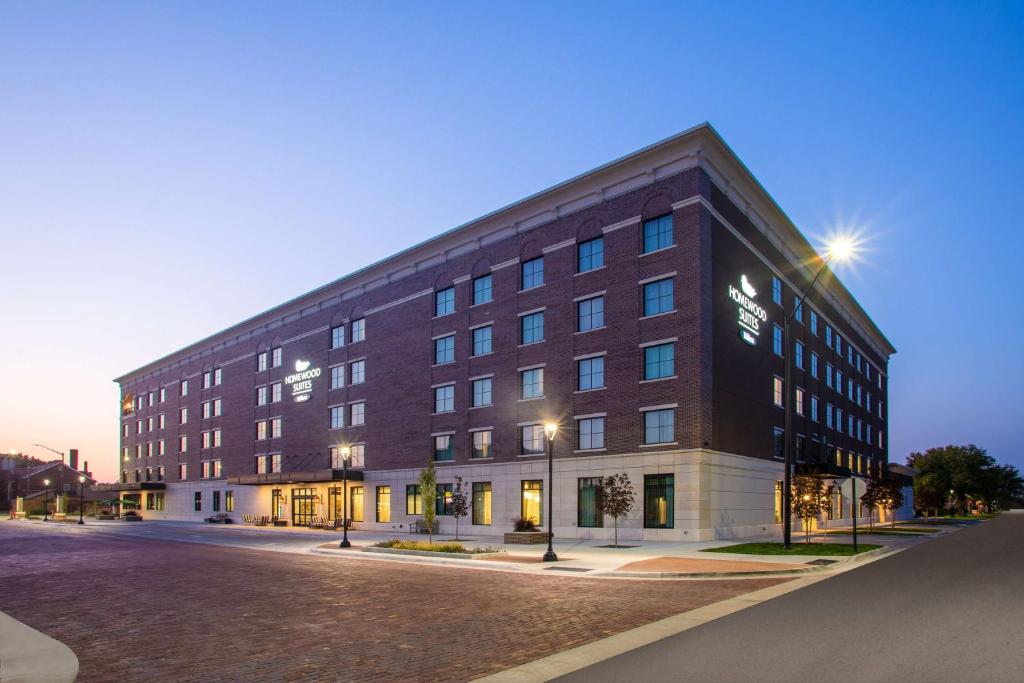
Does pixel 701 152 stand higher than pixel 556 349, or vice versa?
pixel 701 152

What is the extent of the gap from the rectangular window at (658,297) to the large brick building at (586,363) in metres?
0.11

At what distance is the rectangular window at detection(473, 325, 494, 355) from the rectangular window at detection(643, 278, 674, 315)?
→ 1138cm

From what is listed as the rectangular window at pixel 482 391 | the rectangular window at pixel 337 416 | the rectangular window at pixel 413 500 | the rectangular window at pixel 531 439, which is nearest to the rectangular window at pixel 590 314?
the rectangular window at pixel 531 439

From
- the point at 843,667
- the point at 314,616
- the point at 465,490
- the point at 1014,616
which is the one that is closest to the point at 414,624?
the point at 314,616

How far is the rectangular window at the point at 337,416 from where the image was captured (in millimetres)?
58325

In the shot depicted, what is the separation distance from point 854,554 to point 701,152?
2015 cm

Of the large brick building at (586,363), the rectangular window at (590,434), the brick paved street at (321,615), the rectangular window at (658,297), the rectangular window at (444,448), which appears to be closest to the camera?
the brick paved street at (321,615)

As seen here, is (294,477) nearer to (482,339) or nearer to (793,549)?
(482,339)

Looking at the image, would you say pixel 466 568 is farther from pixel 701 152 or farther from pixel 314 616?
pixel 701 152

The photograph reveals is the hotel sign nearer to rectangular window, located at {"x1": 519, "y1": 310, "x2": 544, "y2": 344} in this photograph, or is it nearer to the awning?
rectangular window, located at {"x1": 519, "y1": 310, "x2": 544, "y2": 344}

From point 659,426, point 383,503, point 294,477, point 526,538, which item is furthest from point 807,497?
point 294,477

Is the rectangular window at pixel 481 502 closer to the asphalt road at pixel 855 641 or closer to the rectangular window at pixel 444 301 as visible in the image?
the rectangular window at pixel 444 301

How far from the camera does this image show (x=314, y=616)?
14227mm

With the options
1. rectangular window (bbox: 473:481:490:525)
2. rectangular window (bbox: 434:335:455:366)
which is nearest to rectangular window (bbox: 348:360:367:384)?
rectangular window (bbox: 434:335:455:366)
